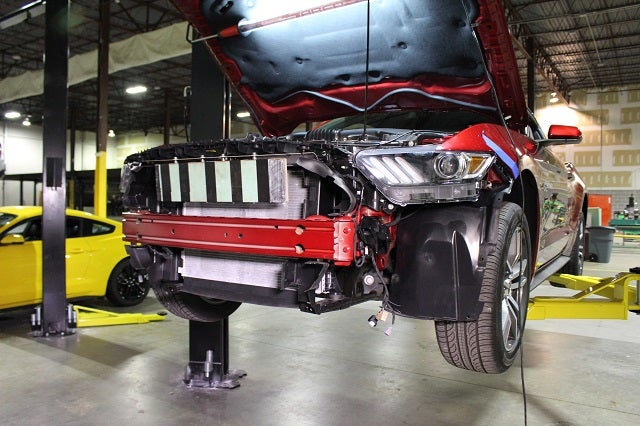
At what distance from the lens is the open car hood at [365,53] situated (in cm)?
230

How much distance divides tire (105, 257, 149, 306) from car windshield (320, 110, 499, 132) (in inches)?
160

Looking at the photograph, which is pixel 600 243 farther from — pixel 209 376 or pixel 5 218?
pixel 5 218

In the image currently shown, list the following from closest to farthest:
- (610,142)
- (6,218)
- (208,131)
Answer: (208,131), (6,218), (610,142)

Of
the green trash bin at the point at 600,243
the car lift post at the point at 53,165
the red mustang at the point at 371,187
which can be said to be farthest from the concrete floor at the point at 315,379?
the green trash bin at the point at 600,243

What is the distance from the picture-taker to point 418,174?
1.78 m

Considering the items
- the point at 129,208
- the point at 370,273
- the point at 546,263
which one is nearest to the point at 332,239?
the point at 370,273

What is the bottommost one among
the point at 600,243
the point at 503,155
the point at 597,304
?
the point at 600,243

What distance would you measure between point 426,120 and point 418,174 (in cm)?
107

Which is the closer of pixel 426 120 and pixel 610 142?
pixel 426 120

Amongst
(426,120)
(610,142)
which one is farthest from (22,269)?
(610,142)

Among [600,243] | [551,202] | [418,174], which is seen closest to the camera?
[418,174]

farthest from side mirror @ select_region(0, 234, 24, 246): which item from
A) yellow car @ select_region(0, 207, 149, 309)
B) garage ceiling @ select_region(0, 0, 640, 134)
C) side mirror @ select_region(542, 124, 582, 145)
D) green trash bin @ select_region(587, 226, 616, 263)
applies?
green trash bin @ select_region(587, 226, 616, 263)

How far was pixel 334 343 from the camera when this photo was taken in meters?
4.61

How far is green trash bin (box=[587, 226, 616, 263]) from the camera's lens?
10789 millimetres
